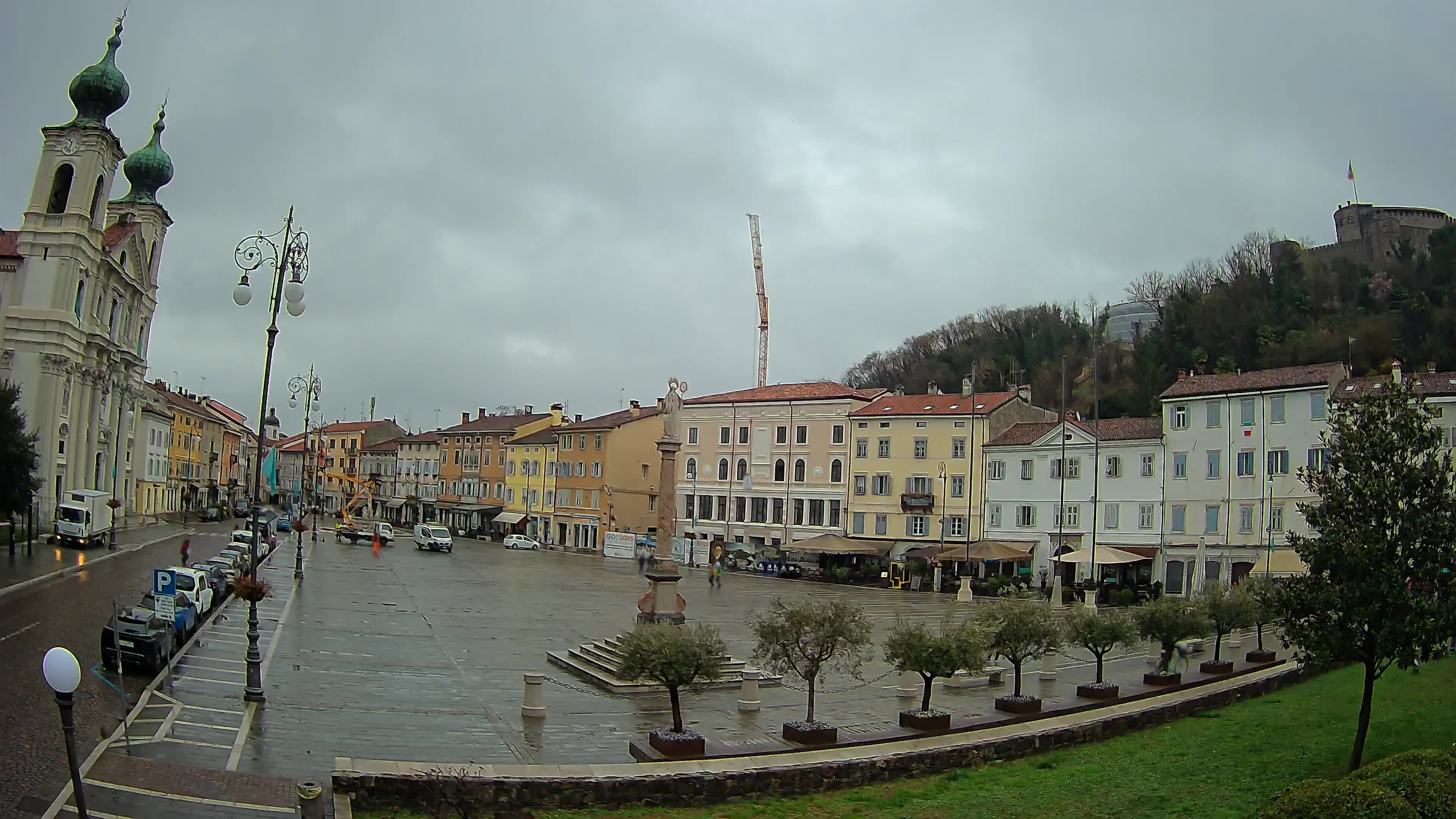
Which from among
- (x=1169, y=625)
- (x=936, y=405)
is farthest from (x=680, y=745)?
(x=936, y=405)

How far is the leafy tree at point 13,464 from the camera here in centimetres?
4597

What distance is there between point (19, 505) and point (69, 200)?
2922 centimetres

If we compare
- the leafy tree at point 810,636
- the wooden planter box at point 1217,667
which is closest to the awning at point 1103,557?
the wooden planter box at point 1217,667

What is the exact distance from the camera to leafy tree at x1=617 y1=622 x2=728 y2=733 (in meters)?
16.3

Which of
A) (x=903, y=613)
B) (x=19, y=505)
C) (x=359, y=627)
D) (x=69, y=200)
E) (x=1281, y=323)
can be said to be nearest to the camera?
(x=359, y=627)

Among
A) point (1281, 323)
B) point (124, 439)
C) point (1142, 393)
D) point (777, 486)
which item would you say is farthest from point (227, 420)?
point (1281, 323)

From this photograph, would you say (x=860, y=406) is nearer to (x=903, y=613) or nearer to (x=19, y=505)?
(x=903, y=613)

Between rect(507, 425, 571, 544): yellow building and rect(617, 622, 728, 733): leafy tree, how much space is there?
74.8 metres

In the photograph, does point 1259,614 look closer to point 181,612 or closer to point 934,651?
point 934,651

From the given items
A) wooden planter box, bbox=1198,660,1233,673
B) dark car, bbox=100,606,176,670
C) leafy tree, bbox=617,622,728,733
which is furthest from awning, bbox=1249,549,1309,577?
dark car, bbox=100,606,176,670

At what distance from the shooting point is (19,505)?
46312mm

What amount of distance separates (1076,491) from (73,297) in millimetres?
64394

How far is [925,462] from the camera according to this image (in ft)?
212

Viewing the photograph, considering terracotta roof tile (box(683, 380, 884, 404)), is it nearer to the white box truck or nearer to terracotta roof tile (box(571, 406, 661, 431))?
terracotta roof tile (box(571, 406, 661, 431))
